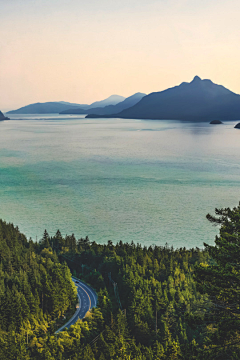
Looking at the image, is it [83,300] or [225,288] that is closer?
[225,288]

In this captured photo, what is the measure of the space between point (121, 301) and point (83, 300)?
362 cm

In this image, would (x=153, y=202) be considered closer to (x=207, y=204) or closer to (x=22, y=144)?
(x=207, y=204)

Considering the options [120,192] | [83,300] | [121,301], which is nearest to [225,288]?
[121,301]

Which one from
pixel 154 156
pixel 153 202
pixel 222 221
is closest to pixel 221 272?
pixel 222 221

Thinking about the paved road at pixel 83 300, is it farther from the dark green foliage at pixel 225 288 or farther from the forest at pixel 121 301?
the dark green foliage at pixel 225 288

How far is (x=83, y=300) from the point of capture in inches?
1243

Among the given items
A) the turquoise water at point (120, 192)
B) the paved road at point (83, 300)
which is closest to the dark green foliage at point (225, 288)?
the paved road at point (83, 300)

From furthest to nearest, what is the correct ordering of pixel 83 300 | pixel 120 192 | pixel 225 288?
pixel 120 192
pixel 83 300
pixel 225 288

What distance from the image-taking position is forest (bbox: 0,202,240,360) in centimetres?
1104

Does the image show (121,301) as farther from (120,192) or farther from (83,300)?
(120,192)

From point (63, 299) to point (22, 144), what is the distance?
116 metres

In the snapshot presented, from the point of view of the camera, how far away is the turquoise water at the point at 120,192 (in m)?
50.1

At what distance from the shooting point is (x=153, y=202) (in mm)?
60375

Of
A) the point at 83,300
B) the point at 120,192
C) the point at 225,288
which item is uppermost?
the point at 225,288
